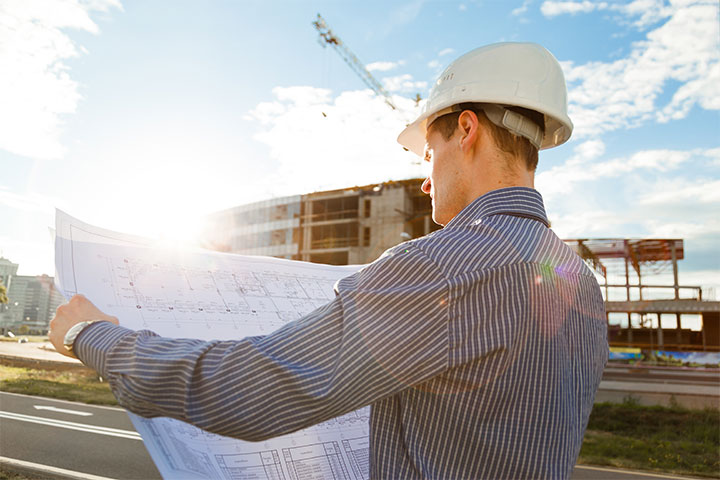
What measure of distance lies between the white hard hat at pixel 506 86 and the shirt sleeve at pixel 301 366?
588 millimetres

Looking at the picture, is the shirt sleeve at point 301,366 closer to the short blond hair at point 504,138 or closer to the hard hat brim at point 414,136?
the short blond hair at point 504,138

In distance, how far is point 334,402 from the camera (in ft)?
2.98

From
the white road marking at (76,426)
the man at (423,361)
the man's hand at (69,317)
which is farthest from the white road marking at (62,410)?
the man at (423,361)

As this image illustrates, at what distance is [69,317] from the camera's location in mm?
1117

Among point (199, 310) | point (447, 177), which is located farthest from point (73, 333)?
point (447, 177)

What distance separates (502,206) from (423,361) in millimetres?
470

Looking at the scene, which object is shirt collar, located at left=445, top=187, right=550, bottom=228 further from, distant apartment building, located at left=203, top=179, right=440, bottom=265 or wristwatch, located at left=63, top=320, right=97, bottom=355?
distant apartment building, located at left=203, top=179, right=440, bottom=265

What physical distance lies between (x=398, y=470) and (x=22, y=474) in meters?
4.31

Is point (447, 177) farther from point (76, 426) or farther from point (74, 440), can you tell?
point (76, 426)

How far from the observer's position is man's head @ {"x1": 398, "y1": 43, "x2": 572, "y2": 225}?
4.25 ft

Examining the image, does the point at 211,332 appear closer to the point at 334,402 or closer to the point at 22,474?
the point at 334,402

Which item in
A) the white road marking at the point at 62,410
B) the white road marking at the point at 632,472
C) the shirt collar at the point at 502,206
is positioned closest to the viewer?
the shirt collar at the point at 502,206

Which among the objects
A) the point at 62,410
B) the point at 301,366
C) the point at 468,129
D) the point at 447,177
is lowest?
the point at 62,410

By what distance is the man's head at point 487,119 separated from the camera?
4.25 ft
